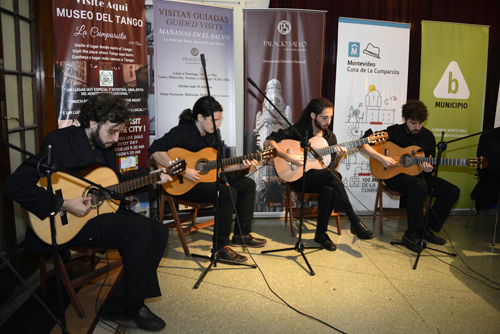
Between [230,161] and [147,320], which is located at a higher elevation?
[230,161]

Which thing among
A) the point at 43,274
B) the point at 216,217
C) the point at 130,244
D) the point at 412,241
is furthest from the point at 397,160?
the point at 43,274

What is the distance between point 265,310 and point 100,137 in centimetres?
157

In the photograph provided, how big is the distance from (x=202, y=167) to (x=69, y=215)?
126cm

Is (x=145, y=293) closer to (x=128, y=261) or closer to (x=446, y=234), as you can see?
(x=128, y=261)

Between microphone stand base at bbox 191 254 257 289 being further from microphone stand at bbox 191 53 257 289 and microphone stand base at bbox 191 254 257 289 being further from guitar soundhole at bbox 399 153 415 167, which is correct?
guitar soundhole at bbox 399 153 415 167

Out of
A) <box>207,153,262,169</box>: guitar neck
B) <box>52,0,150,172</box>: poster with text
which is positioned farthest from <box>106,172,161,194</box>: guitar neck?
<box>52,0,150,172</box>: poster with text

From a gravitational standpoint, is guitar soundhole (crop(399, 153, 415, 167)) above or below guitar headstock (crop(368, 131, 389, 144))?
below

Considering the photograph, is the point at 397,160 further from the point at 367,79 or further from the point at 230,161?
the point at 230,161

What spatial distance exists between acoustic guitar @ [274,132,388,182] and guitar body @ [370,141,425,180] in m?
0.22

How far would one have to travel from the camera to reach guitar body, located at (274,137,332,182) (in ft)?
11.5

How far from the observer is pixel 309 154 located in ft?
11.7

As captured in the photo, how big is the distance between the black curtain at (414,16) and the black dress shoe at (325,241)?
1.81 metres

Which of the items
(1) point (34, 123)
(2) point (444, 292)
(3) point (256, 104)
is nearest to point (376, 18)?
(3) point (256, 104)

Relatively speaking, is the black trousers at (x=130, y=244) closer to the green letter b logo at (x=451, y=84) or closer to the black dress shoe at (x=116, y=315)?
the black dress shoe at (x=116, y=315)
